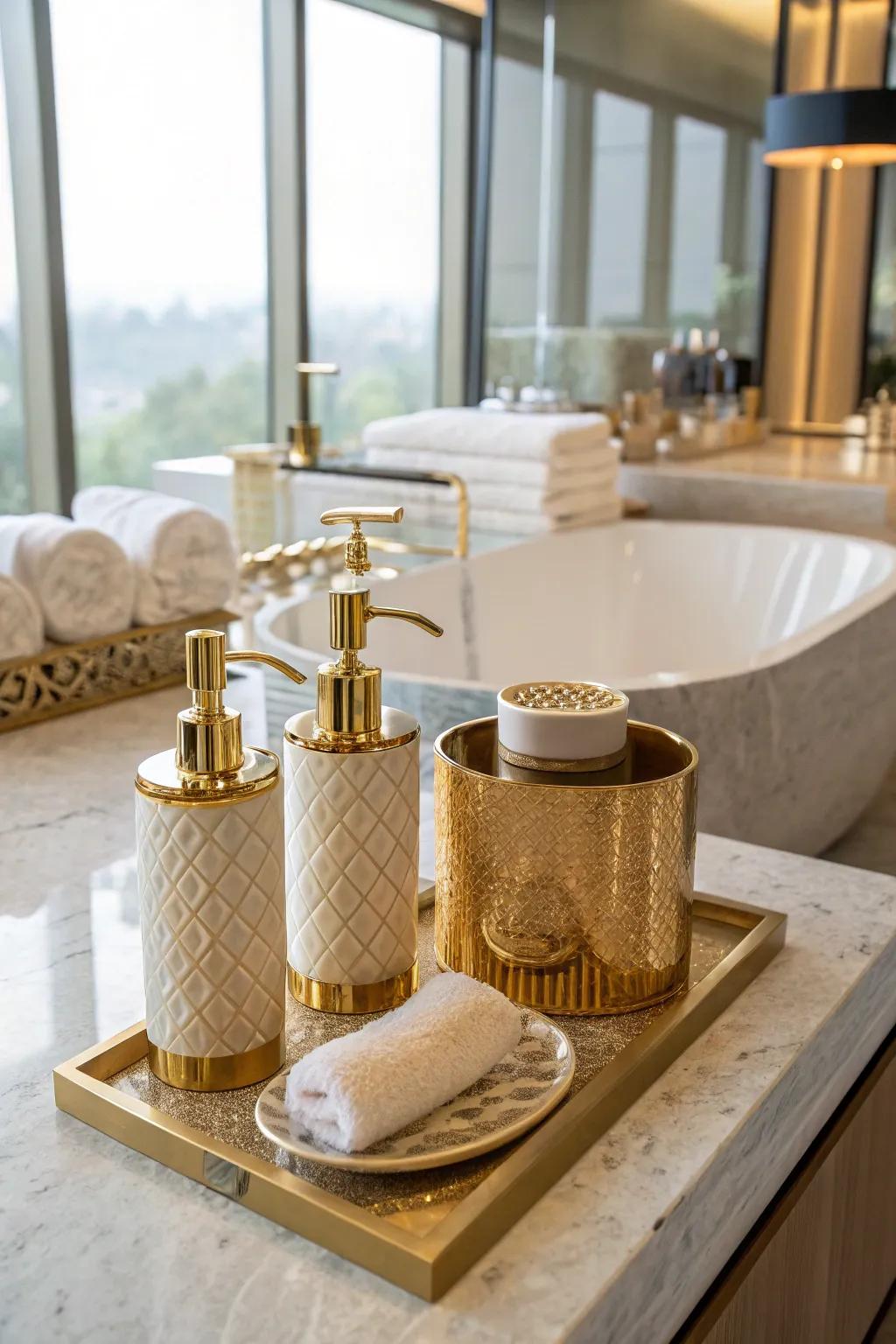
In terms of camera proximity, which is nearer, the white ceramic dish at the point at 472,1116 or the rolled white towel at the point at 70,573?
the white ceramic dish at the point at 472,1116

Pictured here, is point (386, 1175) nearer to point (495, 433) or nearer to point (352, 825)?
point (352, 825)

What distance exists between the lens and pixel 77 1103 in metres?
0.63

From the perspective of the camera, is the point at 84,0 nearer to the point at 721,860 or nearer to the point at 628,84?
the point at 628,84

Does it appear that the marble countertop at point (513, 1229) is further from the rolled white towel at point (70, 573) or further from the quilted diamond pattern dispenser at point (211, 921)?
the rolled white towel at point (70, 573)

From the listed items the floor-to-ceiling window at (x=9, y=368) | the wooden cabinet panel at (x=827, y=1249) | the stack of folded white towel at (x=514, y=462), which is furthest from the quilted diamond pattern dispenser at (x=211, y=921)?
the floor-to-ceiling window at (x=9, y=368)

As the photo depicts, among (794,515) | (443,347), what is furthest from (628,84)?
(794,515)

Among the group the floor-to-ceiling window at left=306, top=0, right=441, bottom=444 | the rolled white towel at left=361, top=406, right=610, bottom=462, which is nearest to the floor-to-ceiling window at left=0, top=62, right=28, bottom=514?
the rolled white towel at left=361, top=406, right=610, bottom=462

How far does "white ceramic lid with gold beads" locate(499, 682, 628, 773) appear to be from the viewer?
70 centimetres

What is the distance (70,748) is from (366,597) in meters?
0.67

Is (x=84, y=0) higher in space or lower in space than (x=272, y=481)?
higher

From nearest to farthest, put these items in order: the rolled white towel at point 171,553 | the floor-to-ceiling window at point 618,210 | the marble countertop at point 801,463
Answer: the rolled white towel at point 171,553 < the marble countertop at point 801,463 < the floor-to-ceiling window at point 618,210

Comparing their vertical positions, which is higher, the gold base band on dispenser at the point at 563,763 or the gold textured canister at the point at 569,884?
the gold base band on dispenser at the point at 563,763

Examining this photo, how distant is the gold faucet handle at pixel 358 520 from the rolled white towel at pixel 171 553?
84cm

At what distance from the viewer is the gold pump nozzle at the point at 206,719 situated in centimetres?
59
